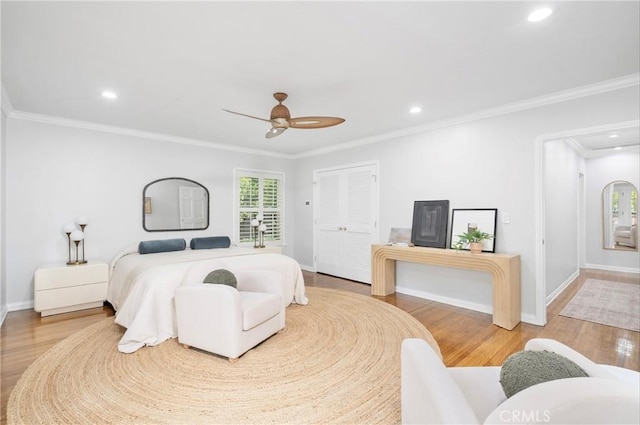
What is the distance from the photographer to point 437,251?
3859 millimetres

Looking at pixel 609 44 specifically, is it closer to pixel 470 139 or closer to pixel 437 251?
pixel 470 139

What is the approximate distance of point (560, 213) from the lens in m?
4.65

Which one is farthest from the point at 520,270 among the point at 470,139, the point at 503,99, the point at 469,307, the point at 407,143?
the point at 407,143

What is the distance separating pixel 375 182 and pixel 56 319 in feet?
15.3

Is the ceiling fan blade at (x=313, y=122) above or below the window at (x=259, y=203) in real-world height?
above

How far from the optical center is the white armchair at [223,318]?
2.45 metres

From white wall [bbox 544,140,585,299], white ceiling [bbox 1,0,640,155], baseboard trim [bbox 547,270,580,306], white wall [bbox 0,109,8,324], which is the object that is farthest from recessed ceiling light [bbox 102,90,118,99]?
baseboard trim [bbox 547,270,580,306]

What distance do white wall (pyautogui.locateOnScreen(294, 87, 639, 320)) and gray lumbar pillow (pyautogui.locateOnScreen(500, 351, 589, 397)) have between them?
110 inches

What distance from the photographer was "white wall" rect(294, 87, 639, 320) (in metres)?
3.22

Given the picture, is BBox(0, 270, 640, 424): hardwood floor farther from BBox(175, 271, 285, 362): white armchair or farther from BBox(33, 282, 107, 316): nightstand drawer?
BBox(175, 271, 285, 362): white armchair

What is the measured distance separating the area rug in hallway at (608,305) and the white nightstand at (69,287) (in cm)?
584

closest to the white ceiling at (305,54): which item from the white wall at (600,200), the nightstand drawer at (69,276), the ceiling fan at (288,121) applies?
the ceiling fan at (288,121)

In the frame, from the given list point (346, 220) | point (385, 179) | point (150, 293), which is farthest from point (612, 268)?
point (150, 293)

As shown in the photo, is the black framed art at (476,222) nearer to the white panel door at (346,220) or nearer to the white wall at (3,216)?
the white panel door at (346,220)
